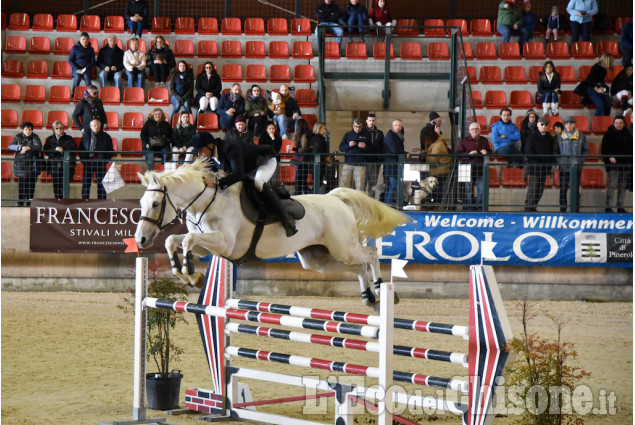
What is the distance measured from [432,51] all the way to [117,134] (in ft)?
20.2

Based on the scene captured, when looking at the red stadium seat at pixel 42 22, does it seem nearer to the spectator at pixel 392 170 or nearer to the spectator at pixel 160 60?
the spectator at pixel 160 60

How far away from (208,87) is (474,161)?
5065 mm

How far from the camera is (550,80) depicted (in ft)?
54.0

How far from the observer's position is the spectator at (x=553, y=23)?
18.4m

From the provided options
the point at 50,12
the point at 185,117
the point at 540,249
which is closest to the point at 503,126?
the point at 540,249

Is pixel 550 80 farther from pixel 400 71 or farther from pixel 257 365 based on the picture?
pixel 257 365

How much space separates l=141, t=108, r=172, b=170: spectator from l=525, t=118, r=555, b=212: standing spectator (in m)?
5.28

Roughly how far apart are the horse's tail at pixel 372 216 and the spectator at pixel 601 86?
32.5 feet

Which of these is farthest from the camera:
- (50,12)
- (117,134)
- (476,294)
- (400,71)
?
(50,12)

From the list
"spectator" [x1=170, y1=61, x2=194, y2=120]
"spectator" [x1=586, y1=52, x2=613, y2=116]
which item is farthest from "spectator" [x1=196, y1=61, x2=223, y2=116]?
"spectator" [x1=586, y1=52, x2=613, y2=116]

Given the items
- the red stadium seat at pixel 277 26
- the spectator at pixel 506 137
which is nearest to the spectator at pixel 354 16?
the red stadium seat at pixel 277 26

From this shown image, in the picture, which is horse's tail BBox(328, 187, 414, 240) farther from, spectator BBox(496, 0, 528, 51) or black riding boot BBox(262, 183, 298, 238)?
spectator BBox(496, 0, 528, 51)

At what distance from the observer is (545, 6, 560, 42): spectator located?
18.4m

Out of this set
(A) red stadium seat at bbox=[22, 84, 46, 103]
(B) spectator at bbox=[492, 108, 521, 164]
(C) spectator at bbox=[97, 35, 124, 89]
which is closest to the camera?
(B) spectator at bbox=[492, 108, 521, 164]
